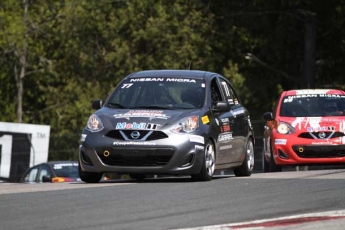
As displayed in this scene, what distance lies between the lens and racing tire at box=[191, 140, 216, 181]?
1566 cm

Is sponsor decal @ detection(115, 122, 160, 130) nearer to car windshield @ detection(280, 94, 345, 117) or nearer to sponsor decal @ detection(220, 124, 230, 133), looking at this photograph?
sponsor decal @ detection(220, 124, 230, 133)

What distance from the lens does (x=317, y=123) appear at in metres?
20.8

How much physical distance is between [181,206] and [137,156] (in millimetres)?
3724

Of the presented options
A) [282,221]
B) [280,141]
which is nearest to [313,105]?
[280,141]

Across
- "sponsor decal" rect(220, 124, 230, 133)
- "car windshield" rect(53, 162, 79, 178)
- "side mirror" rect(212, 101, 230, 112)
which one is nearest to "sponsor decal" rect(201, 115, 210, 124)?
"side mirror" rect(212, 101, 230, 112)

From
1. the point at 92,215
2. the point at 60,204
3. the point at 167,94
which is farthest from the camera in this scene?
the point at 167,94

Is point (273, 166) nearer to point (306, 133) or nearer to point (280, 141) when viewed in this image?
point (280, 141)

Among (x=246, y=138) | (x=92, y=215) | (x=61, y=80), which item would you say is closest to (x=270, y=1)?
(x=61, y=80)

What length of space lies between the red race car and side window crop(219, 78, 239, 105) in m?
2.66

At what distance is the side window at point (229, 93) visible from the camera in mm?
17672

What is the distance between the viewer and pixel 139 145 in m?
15.4

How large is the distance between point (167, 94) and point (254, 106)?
30474 mm

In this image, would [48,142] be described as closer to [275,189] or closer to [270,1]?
[270,1]

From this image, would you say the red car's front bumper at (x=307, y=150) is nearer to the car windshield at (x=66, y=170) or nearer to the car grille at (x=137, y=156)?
the car grille at (x=137, y=156)
